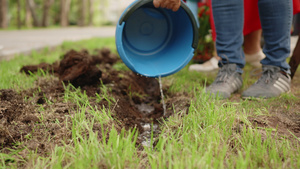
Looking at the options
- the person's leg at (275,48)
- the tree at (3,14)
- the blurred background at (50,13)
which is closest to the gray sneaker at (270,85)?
the person's leg at (275,48)

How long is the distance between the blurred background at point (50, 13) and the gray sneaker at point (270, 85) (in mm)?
2439

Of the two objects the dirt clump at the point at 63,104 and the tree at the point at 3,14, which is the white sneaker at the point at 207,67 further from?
the tree at the point at 3,14

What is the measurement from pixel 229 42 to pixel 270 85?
46cm

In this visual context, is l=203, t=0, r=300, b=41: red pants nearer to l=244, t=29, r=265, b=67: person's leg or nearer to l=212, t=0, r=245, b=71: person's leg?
l=244, t=29, r=265, b=67: person's leg

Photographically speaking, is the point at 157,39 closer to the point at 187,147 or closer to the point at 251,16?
the point at 251,16

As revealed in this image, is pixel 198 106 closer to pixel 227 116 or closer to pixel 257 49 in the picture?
pixel 227 116

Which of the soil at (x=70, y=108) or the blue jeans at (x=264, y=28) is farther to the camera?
the blue jeans at (x=264, y=28)

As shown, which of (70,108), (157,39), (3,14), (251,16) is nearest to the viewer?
(70,108)

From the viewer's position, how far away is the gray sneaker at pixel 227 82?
2029 mm

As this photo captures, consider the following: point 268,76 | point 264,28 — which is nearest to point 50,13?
point 264,28

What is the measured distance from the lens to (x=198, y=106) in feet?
5.35

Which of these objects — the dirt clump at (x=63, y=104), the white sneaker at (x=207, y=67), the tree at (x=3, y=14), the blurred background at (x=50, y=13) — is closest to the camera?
the dirt clump at (x=63, y=104)

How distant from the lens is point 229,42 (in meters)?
2.15

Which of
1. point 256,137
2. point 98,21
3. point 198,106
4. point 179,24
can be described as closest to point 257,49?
point 179,24
